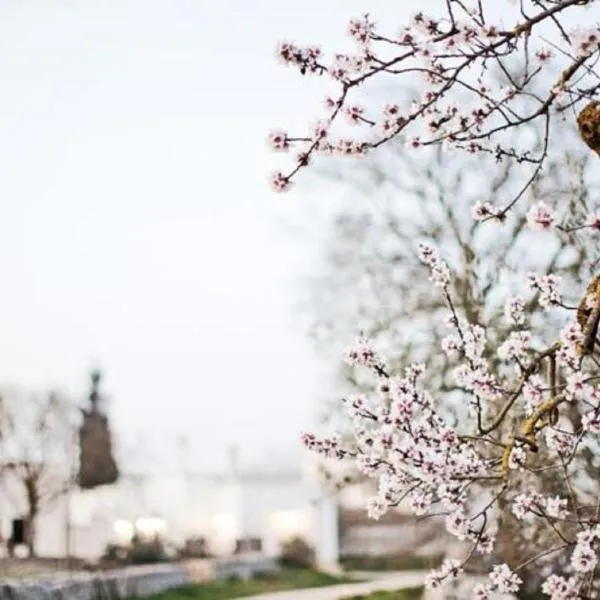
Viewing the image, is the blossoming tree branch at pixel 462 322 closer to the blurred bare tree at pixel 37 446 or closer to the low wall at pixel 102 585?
the low wall at pixel 102 585

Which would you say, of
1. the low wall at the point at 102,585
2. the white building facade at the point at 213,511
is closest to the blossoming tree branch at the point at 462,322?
the low wall at the point at 102,585

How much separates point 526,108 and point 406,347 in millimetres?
2625

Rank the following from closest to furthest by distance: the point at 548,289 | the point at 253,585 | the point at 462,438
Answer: the point at 462,438
the point at 548,289
the point at 253,585

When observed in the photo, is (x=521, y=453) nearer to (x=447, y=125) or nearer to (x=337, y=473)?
(x=447, y=125)

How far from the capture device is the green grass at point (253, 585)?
1986 cm

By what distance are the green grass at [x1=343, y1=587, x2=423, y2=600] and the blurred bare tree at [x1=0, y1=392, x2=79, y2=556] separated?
11753 mm

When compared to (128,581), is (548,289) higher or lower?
higher

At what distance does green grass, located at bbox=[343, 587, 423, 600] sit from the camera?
1858 centimetres

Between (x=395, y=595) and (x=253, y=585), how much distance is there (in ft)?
14.7

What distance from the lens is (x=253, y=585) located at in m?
22.6

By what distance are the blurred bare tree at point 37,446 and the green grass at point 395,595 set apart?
38.6 ft

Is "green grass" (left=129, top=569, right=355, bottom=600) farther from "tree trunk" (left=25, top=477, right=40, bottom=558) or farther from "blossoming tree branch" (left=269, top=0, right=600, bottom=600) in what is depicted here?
"blossoming tree branch" (left=269, top=0, right=600, bottom=600)

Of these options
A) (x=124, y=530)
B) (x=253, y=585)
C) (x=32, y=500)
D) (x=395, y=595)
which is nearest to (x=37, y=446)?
(x=32, y=500)

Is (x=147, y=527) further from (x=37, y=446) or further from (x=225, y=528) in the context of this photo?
(x=225, y=528)
